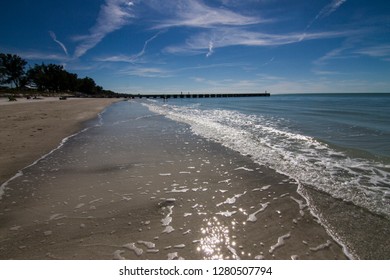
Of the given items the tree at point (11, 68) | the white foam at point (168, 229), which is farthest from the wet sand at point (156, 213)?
the tree at point (11, 68)

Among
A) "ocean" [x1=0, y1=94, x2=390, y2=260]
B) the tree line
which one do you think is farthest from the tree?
"ocean" [x1=0, y1=94, x2=390, y2=260]

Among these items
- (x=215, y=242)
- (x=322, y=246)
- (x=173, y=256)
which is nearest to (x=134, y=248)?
(x=173, y=256)

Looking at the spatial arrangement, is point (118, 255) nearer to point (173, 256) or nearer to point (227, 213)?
point (173, 256)

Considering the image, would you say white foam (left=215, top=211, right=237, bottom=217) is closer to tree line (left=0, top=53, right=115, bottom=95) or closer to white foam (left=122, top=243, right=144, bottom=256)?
white foam (left=122, top=243, right=144, bottom=256)

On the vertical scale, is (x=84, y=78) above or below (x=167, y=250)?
above

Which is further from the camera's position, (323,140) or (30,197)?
(323,140)

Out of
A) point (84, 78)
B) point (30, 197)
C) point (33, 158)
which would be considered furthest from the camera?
point (84, 78)

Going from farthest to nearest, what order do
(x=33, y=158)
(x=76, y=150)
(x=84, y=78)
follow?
(x=84, y=78), (x=76, y=150), (x=33, y=158)

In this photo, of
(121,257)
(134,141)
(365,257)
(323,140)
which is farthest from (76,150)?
(323,140)

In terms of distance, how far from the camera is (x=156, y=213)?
455cm

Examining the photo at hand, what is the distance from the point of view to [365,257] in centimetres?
331

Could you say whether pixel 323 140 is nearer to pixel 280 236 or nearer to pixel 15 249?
pixel 280 236

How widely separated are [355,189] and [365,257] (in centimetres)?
270

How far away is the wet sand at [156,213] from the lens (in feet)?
11.4
